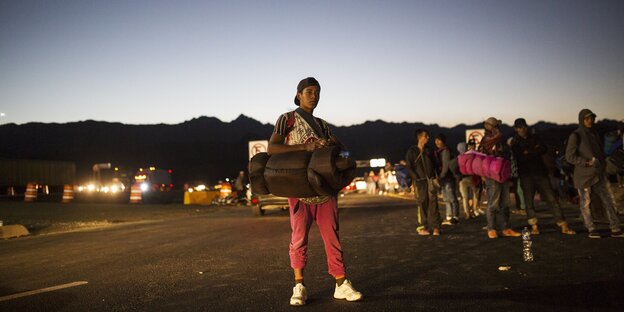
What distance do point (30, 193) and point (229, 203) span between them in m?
11.4

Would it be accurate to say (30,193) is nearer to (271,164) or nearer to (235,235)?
(235,235)

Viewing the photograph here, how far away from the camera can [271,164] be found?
4.71m

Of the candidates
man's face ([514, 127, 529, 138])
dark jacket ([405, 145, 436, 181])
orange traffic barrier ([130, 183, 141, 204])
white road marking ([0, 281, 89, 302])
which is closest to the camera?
white road marking ([0, 281, 89, 302])

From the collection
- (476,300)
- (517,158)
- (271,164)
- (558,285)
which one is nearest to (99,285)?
(271,164)

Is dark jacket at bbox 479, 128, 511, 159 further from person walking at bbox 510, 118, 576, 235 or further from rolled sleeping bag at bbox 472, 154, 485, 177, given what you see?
person walking at bbox 510, 118, 576, 235

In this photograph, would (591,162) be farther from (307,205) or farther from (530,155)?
(307,205)

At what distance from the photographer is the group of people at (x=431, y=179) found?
484 cm

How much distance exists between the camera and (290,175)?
455 centimetres

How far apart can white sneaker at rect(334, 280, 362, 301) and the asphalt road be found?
9 cm

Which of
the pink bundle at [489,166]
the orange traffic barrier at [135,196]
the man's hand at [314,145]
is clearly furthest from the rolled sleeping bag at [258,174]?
the orange traffic barrier at [135,196]

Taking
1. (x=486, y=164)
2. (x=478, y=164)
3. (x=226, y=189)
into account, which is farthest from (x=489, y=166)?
(x=226, y=189)

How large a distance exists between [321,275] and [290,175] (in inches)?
82.1

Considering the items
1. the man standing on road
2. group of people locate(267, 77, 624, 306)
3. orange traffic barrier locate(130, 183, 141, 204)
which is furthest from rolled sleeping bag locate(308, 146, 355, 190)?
orange traffic barrier locate(130, 183, 141, 204)

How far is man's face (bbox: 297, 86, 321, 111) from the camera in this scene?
4891 millimetres
